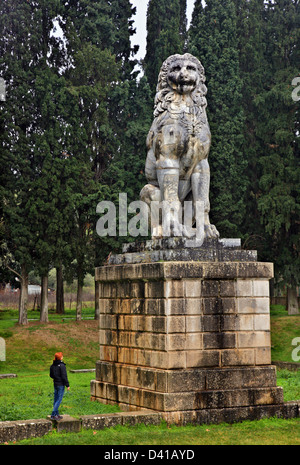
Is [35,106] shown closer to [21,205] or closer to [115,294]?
[21,205]

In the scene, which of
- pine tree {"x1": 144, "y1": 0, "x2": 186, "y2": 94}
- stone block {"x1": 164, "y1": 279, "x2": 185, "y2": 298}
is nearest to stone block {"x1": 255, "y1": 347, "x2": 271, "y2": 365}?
stone block {"x1": 164, "y1": 279, "x2": 185, "y2": 298}

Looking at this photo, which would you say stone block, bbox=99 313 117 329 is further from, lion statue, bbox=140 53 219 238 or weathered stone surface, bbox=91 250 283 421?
lion statue, bbox=140 53 219 238

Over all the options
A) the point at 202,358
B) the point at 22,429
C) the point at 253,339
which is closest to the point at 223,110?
the point at 253,339

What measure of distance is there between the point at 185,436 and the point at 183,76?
213 inches

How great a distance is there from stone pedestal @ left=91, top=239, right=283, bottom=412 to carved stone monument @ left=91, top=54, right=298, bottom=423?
1 cm

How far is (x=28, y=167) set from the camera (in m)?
26.8

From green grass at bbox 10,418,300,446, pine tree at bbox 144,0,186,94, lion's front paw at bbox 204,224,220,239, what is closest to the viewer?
green grass at bbox 10,418,300,446

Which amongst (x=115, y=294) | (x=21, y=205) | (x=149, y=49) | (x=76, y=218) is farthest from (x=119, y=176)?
(x=115, y=294)

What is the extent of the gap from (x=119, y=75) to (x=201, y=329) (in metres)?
23.7

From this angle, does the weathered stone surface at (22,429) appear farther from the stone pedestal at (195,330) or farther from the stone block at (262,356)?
the stone block at (262,356)

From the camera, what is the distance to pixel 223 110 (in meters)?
28.0

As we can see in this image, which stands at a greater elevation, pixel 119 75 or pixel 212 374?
pixel 119 75

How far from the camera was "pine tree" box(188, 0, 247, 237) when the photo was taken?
27391 millimetres

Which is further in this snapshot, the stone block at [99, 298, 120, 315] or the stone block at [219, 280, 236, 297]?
the stone block at [99, 298, 120, 315]
